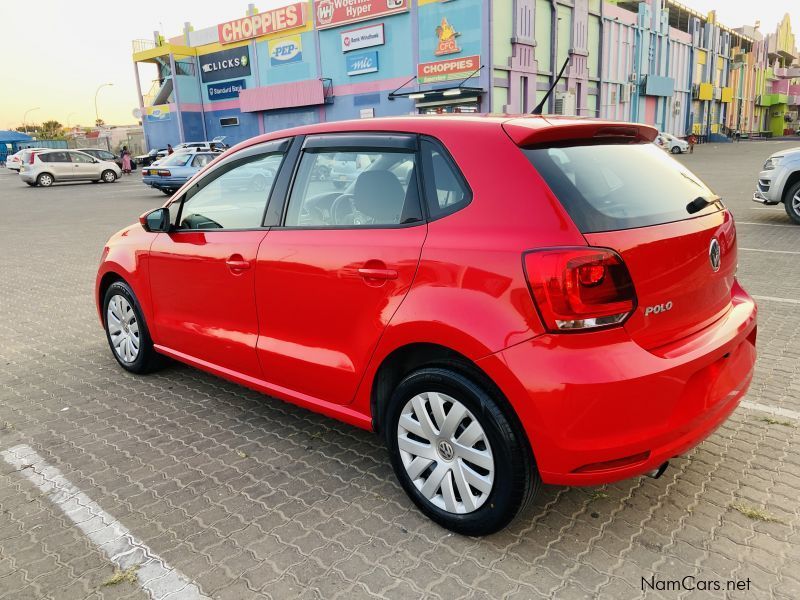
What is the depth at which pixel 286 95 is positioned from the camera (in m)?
34.5

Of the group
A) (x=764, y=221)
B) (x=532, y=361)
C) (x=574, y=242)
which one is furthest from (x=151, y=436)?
(x=764, y=221)

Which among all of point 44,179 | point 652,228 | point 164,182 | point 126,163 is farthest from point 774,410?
point 126,163

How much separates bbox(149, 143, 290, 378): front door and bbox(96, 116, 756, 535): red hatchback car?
3 cm

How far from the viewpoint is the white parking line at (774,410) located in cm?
368

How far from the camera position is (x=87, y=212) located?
17.5 metres

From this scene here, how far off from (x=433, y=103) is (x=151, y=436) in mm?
27189

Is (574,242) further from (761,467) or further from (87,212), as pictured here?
(87,212)

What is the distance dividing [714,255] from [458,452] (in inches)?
54.6

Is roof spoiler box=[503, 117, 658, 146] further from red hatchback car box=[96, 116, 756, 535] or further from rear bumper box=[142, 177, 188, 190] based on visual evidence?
rear bumper box=[142, 177, 188, 190]

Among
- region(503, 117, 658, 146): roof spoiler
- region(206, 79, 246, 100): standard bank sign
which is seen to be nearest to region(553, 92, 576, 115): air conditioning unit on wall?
region(206, 79, 246, 100): standard bank sign

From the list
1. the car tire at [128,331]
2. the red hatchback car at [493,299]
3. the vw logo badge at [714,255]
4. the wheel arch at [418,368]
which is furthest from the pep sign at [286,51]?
the vw logo badge at [714,255]

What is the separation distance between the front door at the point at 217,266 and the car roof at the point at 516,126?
0.73 metres

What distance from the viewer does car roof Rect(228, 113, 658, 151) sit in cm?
258

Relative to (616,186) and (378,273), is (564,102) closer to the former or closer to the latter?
(616,186)
